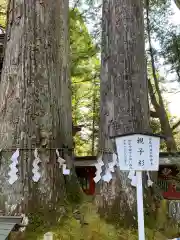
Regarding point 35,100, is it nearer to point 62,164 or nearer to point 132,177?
point 62,164

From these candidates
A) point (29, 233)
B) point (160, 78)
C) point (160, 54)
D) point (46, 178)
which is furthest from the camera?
point (160, 78)

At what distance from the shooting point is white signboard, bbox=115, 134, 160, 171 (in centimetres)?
282

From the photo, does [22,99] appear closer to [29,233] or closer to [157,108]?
[29,233]

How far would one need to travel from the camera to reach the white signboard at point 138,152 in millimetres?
2824

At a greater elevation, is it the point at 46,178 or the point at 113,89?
the point at 113,89

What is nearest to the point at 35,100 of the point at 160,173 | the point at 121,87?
the point at 121,87

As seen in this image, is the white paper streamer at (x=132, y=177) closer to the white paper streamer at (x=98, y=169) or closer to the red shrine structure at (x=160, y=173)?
the white paper streamer at (x=98, y=169)

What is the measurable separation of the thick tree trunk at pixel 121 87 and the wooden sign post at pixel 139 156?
94cm

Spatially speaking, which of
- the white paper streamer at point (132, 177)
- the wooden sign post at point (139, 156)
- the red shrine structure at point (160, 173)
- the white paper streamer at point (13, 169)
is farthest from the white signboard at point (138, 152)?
the red shrine structure at point (160, 173)

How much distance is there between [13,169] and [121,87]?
1.71 meters

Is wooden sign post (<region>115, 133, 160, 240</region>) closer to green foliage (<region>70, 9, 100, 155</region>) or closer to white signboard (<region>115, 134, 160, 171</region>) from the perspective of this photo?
white signboard (<region>115, 134, 160, 171</region>)

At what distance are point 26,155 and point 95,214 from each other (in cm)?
113

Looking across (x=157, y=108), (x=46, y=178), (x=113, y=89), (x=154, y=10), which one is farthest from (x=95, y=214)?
(x=154, y=10)

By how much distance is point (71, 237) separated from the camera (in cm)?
363
